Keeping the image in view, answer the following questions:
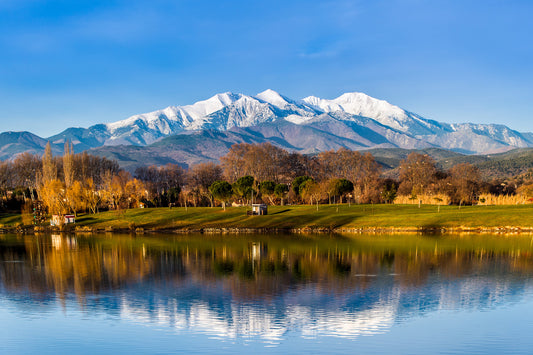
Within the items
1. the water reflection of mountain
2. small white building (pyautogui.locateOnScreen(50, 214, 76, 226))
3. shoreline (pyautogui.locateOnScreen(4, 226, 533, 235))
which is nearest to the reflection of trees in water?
the water reflection of mountain

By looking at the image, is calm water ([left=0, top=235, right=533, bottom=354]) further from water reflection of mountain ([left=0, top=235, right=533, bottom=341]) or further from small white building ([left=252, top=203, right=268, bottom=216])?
small white building ([left=252, top=203, right=268, bottom=216])

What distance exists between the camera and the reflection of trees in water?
3531 centimetres

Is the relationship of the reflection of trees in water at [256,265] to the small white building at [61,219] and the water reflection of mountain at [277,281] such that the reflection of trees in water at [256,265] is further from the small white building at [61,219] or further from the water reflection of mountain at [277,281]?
the small white building at [61,219]

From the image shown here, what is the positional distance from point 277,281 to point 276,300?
596 centimetres

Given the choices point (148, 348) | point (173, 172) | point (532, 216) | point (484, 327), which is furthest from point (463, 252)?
point (173, 172)

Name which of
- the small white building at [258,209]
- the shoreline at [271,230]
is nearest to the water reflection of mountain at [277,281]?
the shoreline at [271,230]

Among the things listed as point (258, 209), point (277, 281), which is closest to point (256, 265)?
point (277, 281)

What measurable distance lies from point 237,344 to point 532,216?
208ft

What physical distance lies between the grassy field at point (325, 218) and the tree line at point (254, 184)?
6.02 meters

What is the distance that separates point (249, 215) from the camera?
90812 millimetres

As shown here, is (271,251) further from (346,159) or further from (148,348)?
(346,159)

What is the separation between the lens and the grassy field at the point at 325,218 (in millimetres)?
73688

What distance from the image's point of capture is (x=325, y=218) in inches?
3292

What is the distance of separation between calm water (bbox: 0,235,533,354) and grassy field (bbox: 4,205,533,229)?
19876 millimetres
